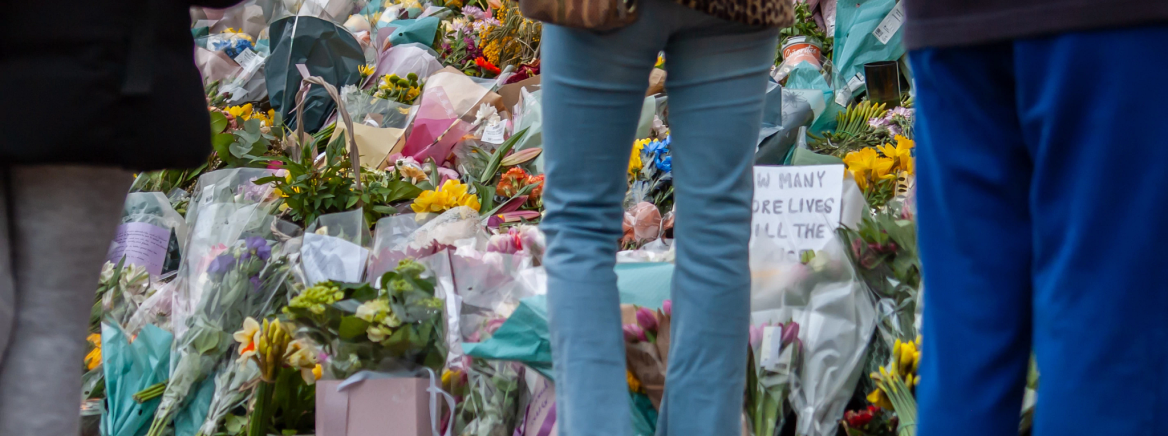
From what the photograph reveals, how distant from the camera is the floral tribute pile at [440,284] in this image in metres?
1.45

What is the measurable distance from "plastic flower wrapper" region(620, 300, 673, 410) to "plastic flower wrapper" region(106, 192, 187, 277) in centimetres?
126

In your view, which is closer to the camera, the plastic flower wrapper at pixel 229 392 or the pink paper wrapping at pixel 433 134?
Answer: the plastic flower wrapper at pixel 229 392

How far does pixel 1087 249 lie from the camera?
0.74 metres

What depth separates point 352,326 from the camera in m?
1.49

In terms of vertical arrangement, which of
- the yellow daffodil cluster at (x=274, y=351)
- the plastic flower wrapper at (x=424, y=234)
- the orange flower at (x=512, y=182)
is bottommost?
the yellow daffodil cluster at (x=274, y=351)

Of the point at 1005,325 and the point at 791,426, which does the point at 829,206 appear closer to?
the point at 791,426

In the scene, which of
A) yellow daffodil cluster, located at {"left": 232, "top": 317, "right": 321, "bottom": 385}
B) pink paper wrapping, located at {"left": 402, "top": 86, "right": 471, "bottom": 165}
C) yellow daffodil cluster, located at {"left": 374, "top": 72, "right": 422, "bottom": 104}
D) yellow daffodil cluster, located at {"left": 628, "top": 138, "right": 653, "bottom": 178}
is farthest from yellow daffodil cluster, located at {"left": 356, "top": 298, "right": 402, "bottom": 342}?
yellow daffodil cluster, located at {"left": 374, "top": 72, "right": 422, "bottom": 104}

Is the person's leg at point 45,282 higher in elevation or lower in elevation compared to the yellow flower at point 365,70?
lower

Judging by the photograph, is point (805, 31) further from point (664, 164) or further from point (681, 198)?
point (681, 198)

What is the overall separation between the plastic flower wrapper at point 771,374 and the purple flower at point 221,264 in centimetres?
96

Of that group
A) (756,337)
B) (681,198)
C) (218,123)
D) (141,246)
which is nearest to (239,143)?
(218,123)

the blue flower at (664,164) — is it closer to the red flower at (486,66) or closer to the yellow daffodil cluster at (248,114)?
the yellow daffodil cluster at (248,114)

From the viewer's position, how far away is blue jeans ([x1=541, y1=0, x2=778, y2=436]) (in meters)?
1.11

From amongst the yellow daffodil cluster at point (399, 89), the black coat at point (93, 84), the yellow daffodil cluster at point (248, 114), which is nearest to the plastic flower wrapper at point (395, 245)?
the black coat at point (93, 84)
